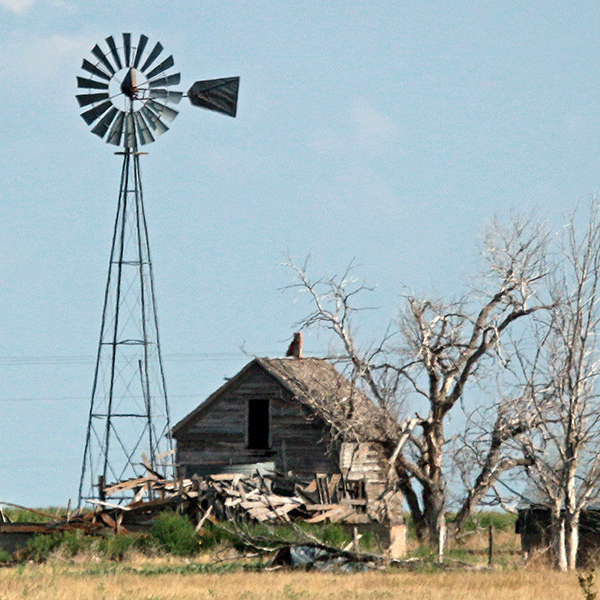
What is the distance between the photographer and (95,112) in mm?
35625

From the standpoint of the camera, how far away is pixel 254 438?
37406 mm

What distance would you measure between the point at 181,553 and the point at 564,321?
444 inches

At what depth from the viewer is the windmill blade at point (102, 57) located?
1379 inches

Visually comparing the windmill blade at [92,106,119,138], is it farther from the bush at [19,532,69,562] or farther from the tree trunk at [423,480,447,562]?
the tree trunk at [423,480,447,562]

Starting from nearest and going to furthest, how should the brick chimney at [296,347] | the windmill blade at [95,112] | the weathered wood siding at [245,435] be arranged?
Result: the weathered wood siding at [245,435] < the windmill blade at [95,112] < the brick chimney at [296,347]

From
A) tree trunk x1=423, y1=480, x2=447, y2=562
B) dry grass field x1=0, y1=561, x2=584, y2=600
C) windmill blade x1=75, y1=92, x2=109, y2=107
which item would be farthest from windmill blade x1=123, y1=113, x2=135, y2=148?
dry grass field x1=0, y1=561, x2=584, y2=600

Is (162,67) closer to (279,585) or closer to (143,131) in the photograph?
(143,131)

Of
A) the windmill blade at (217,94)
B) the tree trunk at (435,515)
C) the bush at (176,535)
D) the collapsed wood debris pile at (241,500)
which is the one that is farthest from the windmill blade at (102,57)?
the tree trunk at (435,515)

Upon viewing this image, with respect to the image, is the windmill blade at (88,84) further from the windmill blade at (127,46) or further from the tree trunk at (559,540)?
the tree trunk at (559,540)

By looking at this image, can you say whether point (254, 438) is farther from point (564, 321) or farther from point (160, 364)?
point (564, 321)

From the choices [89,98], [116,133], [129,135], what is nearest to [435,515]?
[129,135]

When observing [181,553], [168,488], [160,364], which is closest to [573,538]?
[181,553]

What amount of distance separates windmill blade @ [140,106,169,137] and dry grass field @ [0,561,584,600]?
16131 mm

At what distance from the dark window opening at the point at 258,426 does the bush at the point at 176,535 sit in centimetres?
795
